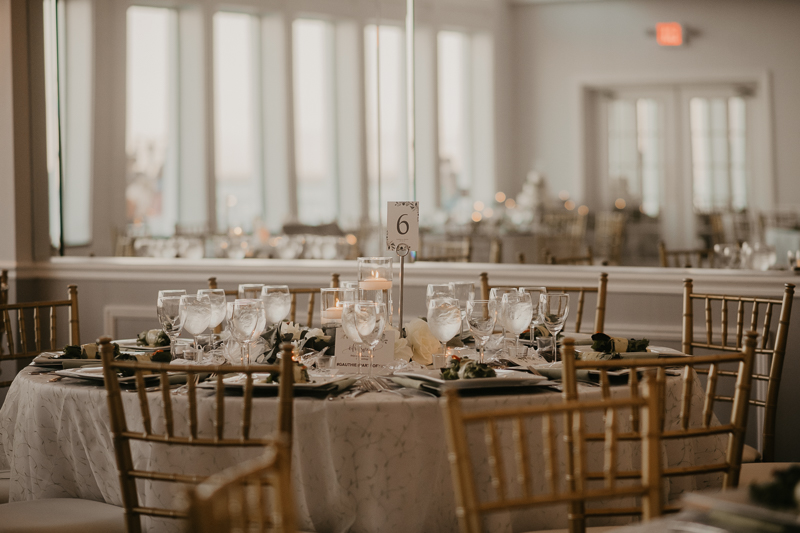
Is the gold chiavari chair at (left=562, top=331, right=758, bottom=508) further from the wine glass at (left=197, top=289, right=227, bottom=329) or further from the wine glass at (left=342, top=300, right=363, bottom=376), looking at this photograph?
the wine glass at (left=197, top=289, right=227, bottom=329)

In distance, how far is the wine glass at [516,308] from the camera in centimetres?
187

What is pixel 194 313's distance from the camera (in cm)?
181

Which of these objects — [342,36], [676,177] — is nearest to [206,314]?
[342,36]

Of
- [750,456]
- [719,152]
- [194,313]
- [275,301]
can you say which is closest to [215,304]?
[194,313]

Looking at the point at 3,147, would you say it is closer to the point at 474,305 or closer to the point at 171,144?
the point at 474,305

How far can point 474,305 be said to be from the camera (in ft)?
6.03

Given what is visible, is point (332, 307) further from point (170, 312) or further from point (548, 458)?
point (548, 458)

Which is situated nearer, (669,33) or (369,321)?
(369,321)

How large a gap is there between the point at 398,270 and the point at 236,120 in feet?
17.5

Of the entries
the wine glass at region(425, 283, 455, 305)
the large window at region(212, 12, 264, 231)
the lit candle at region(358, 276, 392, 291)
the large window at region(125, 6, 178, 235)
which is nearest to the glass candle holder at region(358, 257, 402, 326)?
the lit candle at region(358, 276, 392, 291)

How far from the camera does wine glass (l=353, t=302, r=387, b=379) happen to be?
1.66 meters

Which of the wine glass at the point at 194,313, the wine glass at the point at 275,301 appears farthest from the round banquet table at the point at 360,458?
the wine glass at the point at 275,301

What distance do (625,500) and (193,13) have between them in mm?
7259

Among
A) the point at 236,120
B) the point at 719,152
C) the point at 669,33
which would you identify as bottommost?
the point at 719,152
